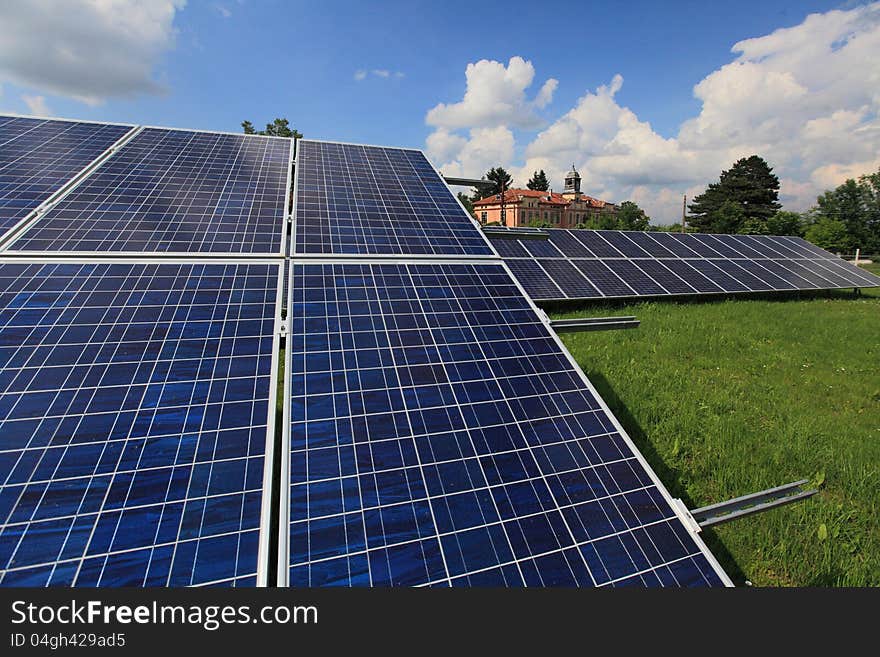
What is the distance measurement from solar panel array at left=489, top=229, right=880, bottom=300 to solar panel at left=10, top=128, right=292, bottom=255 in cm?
998

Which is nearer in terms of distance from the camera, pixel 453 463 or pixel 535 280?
pixel 453 463

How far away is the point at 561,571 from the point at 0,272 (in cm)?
655

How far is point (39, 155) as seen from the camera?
6832 mm

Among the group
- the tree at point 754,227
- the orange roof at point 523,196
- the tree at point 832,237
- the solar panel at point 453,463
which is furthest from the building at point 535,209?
the solar panel at point 453,463

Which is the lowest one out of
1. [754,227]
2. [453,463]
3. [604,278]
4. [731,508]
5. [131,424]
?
[731,508]

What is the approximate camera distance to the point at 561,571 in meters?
2.80

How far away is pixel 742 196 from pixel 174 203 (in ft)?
283

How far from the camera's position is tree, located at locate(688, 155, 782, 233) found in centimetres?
6384

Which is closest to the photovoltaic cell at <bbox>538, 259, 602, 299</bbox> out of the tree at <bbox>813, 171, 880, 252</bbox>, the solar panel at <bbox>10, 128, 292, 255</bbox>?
the solar panel at <bbox>10, 128, 292, 255</bbox>

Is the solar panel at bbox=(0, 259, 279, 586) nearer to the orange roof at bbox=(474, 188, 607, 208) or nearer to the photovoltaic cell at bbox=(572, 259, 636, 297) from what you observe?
the photovoltaic cell at bbox=(572, 259, 636, 297)

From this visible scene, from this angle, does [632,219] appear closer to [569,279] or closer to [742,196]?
[742,196]

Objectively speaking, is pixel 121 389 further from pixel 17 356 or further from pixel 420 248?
pixel 420 248

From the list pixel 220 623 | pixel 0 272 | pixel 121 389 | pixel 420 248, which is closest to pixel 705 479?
pixel 420 248

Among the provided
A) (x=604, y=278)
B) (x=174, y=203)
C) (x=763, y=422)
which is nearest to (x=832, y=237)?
(x=604, y=278)
